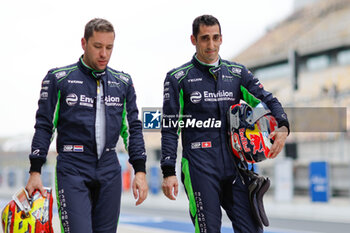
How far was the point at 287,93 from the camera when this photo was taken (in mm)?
40812

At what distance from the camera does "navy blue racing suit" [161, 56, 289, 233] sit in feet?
14.0

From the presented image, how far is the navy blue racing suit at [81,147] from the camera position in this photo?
412cm

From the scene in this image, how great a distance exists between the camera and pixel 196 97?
4.39 m

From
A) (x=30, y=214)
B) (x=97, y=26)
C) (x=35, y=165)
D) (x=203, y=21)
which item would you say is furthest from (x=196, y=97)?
(x=30, y=214)

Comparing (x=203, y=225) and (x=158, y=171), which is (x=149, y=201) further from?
(x=203, y=225)

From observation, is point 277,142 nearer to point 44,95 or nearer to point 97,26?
point 97,26

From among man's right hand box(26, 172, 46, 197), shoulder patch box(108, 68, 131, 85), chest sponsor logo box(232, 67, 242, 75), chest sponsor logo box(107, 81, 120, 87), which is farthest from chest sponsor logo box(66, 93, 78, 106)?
chest sponsor logo box(232, 67, 242, 75)

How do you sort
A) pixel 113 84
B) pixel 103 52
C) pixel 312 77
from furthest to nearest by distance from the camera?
1. pixel 312 77
2. pixel 113 84
3. pixel 103 52

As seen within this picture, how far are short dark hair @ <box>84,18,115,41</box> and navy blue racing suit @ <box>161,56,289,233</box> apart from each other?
0.66 m

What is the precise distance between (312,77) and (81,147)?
38929 millimetres

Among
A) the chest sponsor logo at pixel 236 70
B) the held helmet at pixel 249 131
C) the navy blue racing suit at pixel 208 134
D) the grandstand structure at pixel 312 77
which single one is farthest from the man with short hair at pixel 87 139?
the grandstand structure at pixel 312 77

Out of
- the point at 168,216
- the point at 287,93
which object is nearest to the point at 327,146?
the point at 168,216

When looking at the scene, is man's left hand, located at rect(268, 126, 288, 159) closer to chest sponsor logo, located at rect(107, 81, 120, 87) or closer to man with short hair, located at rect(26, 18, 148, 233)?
man with short hair, located at rect(26, 18, 148, 233)

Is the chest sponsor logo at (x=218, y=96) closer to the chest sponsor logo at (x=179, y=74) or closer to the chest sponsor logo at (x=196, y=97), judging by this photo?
the chest sponsor logo at (x=196, y=97)
